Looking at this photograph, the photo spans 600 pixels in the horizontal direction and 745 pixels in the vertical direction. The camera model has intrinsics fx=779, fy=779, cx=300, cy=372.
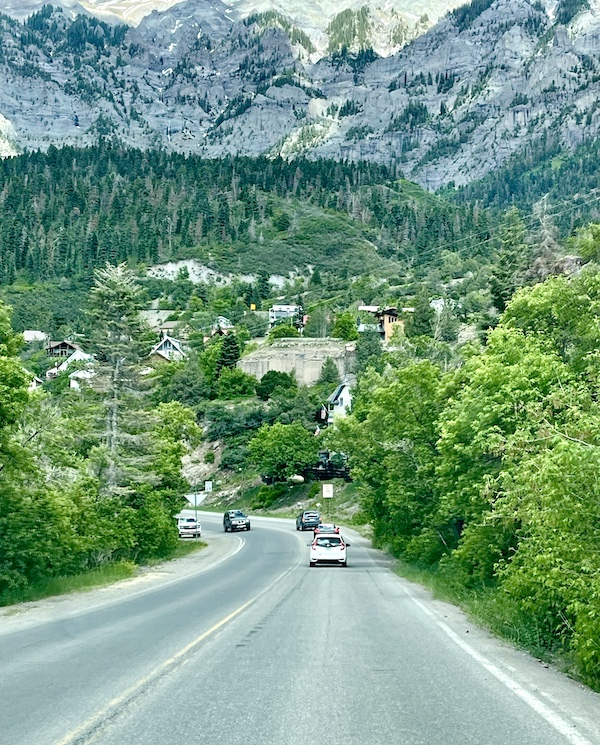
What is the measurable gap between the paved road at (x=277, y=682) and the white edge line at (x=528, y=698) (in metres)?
0.03

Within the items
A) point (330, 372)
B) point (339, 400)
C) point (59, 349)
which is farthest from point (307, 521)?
point (59, 349)

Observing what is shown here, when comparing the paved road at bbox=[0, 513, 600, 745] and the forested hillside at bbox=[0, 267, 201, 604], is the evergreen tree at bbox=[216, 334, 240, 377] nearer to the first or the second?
the forested hillside at bbox=[0, 267, 201, 604]

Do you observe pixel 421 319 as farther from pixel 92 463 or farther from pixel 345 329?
pixel 92 463

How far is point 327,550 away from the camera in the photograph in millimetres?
31469

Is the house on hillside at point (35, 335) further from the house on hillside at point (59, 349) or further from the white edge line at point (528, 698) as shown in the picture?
the white edge line at point (528, 698)

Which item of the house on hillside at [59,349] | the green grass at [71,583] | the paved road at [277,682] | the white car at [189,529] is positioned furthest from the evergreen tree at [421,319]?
the paved road at [277,682]

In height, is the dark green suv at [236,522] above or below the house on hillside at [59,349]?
below

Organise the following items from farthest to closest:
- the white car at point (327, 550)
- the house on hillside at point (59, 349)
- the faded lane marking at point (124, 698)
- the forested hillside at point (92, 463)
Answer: the house on hillside at point (59, 349)
the white car at point (327, 550)
the forested hillside at point (92, 463)
the faded lane marking at point (124, 698)

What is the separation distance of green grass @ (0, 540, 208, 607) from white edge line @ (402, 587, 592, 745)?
1098 centimetres

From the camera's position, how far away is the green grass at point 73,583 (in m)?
19.3

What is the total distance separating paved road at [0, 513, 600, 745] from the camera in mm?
7055

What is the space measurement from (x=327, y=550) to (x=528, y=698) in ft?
76.5

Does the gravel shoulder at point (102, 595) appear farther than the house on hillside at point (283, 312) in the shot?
No

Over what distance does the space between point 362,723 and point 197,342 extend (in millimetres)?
133149
